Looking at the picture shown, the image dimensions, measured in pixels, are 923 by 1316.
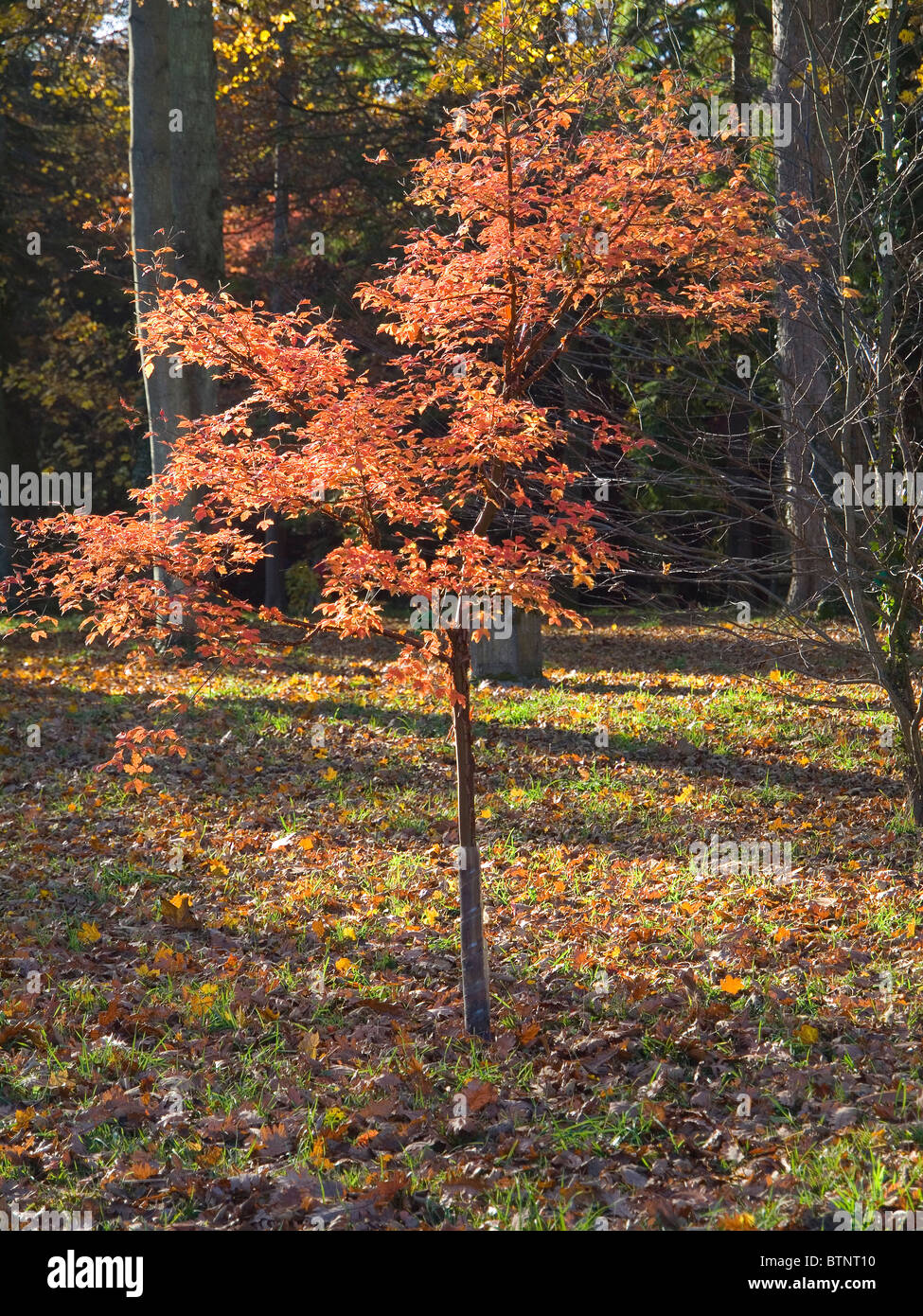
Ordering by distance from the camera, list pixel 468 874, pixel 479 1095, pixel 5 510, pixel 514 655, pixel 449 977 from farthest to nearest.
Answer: pixel 5 510, pixel 514 655, pixel 449 977, pixel 468 874, pixel 479 1095

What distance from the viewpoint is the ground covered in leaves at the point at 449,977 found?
3613 mm

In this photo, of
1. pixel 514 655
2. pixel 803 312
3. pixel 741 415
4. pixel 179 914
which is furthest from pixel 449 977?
pixel 514 655

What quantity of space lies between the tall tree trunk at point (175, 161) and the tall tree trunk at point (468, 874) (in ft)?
24.0

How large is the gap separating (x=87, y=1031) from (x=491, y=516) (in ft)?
8.94

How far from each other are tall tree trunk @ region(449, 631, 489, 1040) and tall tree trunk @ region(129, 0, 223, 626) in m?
7.33

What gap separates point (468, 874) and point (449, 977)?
85 cm

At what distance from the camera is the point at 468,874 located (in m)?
→ 4.74

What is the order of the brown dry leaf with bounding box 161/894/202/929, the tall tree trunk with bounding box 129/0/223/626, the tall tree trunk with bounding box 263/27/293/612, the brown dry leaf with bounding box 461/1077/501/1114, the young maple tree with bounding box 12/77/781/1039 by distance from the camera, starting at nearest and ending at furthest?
1. the brown dry leaf with bounding box 461/1077/501/1114
2. the young maple tree with bounding box 12/77/781/1039
3. the brown dry leaf with bounding box 161/894/202/929
4. the tall tree trunk with bounding box 129/0/223/626
5. the tall tree trunk with bounding box 263/27/293/612

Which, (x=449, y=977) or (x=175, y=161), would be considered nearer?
(x=449, y=977)

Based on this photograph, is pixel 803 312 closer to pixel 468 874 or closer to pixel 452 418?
pixel 452 418

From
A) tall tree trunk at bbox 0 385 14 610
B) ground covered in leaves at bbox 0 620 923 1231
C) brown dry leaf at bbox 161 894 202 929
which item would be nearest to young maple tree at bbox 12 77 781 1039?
ground covered in leaves at bbox 0 620 923 1231

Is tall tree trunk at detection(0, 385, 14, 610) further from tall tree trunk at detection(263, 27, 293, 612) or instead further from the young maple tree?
the young maple tree

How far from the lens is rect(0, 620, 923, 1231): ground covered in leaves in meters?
3.61
